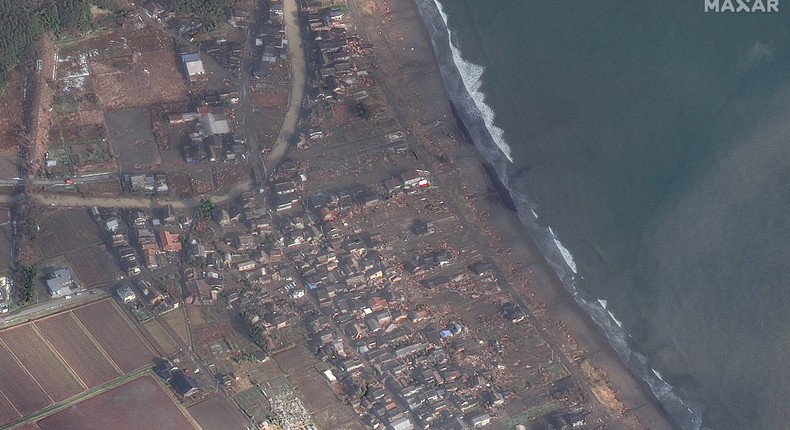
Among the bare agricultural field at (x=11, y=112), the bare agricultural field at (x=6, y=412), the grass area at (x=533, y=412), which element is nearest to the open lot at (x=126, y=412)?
the bare agricultural field at (x=6, y=412)

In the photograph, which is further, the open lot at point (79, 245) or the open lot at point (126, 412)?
the open lot at point (79, 245)

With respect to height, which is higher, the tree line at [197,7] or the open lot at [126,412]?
the tree line at [197,7]

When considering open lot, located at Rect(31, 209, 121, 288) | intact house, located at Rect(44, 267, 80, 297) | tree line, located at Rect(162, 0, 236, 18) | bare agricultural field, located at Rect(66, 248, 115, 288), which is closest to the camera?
intact house, located at Rect(44, 267, 80, 297)

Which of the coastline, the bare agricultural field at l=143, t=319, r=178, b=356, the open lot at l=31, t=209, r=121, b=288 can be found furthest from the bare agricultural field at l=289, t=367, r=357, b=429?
the coastline

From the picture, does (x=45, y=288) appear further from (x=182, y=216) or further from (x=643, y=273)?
(x=643, y=273)

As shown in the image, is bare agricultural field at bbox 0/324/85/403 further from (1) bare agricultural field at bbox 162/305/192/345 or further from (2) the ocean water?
(2) the ocean water

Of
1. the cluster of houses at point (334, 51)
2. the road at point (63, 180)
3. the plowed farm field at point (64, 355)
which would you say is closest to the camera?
the plowed farm field at point (64, 355)

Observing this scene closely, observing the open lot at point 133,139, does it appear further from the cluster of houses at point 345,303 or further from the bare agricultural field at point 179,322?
the bare agricultural field at point 179,322
